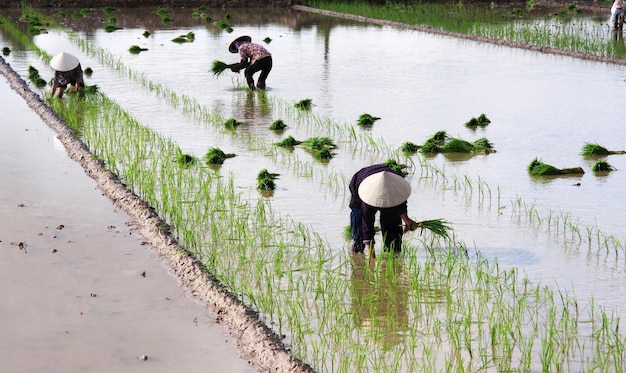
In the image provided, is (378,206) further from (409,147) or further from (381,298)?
(409,147)

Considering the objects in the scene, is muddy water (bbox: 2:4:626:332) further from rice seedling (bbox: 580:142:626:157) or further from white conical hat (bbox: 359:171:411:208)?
white conical hat (bbox: 359:171:411:208)

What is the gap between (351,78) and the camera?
12703mm

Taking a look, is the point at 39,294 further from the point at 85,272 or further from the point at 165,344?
the point at 165,344

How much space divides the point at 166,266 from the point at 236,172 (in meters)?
2.27

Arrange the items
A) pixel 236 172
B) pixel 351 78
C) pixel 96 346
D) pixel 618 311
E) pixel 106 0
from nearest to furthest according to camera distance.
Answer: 1. pixel 96 346
2. pixel 618 311
3. pixel 236 172
4. pixel 351 78
5. pixel 106 0

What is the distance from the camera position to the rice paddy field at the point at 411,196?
4426 mm

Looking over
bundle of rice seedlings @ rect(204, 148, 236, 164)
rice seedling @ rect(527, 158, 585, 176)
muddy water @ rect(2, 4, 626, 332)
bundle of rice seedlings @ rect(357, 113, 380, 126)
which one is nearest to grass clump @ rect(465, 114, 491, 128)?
muddy water @ rect(2, 4, 626, 332)

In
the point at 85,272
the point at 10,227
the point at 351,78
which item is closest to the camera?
the point at 85,272

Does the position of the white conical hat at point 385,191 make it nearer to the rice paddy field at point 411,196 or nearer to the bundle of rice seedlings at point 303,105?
the rice paddy field at point 411,196

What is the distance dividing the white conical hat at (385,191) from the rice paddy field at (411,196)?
1.15 ft

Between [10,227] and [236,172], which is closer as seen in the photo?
[10,227]

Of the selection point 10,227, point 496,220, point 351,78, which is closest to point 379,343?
point 496,220

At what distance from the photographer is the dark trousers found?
37.4ft

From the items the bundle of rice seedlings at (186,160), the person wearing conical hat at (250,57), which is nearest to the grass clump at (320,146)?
the bundle of rice seedlings at (186,160)
